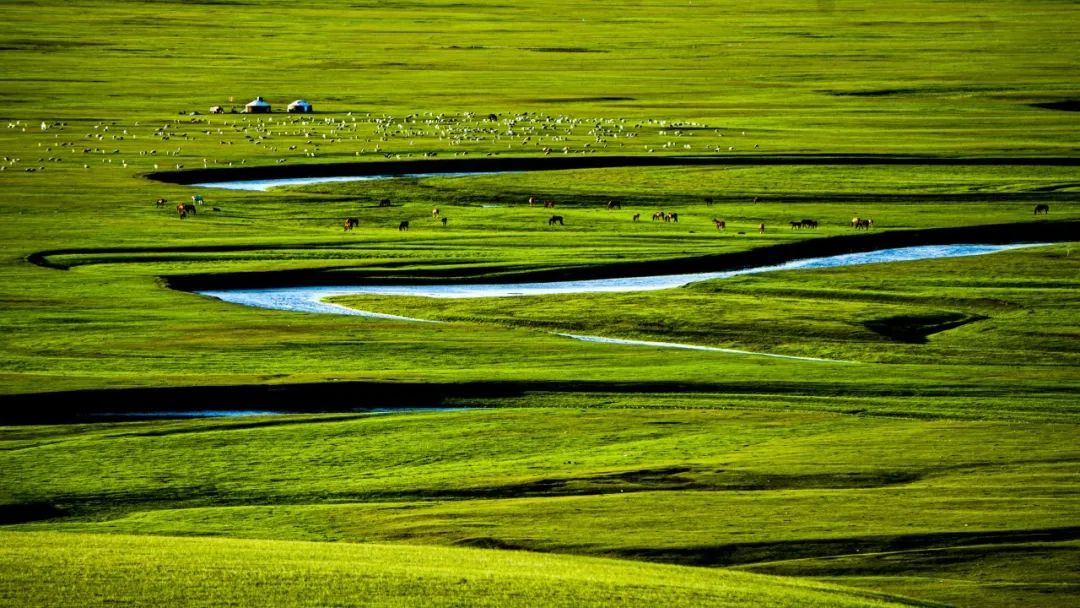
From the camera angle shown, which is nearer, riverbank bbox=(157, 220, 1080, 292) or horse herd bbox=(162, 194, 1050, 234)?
riverbank bbox=(157, 220, 1080, 292)

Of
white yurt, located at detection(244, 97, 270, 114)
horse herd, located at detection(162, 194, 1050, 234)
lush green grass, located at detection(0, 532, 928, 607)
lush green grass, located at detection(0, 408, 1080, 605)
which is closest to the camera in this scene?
lush green grass, located at detection(0, 532, 928, 607)

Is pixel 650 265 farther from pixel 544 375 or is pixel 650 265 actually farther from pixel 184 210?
pixel 184 210

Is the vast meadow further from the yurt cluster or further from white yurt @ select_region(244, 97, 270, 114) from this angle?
white yurt @ select_region(244, 97, 270, 114)

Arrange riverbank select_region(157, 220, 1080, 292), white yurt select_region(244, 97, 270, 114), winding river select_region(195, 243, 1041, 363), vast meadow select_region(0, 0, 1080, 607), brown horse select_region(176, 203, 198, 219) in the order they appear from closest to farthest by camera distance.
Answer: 1. vast meadow select_region(0, 0, 1080, 607)
2. winding river select_region(195, 243, 1041, 363)
3. riverbank select_region(157, 220, 1080, 292)
4. brown horse select_region(176, 203, 198, 219)
5. white yurt select_region(244, 97, 270, 114)

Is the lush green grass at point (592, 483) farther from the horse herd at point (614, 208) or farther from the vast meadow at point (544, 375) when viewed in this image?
the horse herd at point (614, 208)

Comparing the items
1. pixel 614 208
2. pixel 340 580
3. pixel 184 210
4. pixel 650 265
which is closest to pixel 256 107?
pixel 184 210

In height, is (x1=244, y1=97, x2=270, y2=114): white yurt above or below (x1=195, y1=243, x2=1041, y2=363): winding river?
above

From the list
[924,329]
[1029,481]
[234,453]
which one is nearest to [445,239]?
[924,329]

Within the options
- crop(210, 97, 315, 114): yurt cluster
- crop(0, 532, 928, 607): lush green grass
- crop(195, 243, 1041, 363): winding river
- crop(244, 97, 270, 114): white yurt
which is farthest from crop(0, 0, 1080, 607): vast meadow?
crop(244, 97, 270, 114): white yurt

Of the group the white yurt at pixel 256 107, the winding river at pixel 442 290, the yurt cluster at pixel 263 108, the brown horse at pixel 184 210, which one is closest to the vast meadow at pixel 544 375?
the brown horse at pixel 184 210
